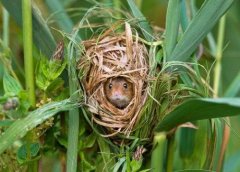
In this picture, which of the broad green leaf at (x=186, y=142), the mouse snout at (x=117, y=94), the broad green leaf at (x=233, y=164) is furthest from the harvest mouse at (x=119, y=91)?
the broad green leaf at (x=233, y=164)

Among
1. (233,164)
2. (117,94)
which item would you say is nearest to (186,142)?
(233,164)

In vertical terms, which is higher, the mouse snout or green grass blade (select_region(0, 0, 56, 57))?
green grass blade (select_region(0, 0, 56, 57))

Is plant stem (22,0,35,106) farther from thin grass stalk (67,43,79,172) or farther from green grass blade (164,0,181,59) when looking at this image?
green grass blade (164,0,181,59)

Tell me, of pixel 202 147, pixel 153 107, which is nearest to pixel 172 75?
pixel 153 107

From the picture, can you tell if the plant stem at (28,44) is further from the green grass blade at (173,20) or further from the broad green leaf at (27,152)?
the green grass blade at (173,20)

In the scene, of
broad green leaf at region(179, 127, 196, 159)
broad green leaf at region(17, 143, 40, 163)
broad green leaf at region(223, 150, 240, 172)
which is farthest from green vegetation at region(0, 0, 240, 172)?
broad green leaf at region(223, 150, 240, 172)

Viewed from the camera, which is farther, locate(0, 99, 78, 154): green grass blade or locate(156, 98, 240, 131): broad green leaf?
locate(0, 99, 78, 154): green grass blade

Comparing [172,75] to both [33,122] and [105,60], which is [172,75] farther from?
[33,122]
